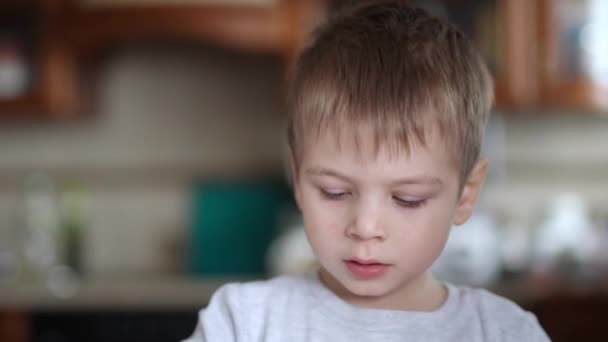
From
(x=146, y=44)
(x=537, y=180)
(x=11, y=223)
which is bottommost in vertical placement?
(x=11, y=223)

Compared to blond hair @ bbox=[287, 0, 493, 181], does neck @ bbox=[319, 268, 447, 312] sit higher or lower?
lower

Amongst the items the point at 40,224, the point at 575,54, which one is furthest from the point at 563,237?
the point at 40,224

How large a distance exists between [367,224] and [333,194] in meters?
0.06

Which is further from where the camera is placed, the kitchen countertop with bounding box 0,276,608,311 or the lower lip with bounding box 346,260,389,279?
the kitchen countertop with bounding box 0,276,608,311

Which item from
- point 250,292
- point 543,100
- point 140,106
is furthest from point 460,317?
point 140,106

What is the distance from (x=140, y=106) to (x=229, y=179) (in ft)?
1.29

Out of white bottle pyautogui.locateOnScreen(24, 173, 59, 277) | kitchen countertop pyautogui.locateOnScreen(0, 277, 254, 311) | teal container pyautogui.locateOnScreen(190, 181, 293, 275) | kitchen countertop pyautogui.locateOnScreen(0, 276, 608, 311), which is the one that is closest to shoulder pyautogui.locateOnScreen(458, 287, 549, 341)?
kitchen countertop pyautogui.locateOnScreen(0, 276, 608, 311)

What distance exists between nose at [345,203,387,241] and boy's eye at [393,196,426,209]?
3 cm

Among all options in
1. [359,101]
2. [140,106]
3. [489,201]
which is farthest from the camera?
[140,106]

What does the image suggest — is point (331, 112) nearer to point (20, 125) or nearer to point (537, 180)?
point (537, 180)

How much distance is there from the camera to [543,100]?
8.38 ft

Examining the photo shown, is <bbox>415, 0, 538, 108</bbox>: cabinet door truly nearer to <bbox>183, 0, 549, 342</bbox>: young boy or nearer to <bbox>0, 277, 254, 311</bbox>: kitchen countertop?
<bbox>0, 277, 254, 311</bbox>: kitchen countertop

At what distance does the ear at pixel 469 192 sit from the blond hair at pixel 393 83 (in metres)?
0.02

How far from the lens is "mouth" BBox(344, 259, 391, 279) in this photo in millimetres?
956
